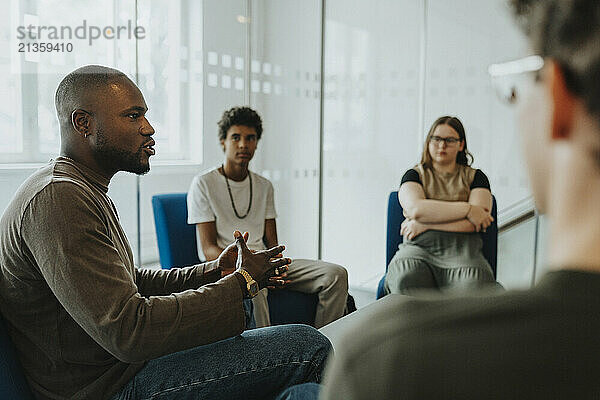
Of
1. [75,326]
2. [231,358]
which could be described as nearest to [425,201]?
[231,358]

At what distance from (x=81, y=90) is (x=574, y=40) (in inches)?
54.4

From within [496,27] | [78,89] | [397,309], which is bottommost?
[397,309]

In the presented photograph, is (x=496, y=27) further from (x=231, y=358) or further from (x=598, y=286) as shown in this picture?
(x=598, y=286)

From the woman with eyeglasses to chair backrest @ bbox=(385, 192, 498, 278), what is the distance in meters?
0.06

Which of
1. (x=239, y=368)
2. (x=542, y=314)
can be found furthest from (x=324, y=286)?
(x=542, y=314)

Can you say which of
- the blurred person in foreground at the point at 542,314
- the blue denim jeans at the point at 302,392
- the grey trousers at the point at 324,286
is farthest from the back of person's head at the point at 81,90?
the grey trousers at the point at 324,286

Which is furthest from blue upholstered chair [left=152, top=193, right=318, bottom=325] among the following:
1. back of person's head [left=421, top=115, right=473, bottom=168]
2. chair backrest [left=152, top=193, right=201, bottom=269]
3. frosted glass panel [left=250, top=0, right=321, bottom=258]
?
frosted glass panel [left=250, top=0, right=321, bottom=258]

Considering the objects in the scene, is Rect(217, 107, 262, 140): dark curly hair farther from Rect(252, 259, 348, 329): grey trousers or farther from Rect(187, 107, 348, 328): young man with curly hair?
Rect(252, 259, 348, 329): grey trousers

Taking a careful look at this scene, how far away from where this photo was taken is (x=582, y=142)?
1.43ft

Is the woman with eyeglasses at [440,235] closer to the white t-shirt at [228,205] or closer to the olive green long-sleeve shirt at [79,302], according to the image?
the white t-shirt at [228,205]

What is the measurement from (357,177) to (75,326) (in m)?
3.38

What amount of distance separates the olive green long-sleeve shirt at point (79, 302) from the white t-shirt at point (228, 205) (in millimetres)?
1596

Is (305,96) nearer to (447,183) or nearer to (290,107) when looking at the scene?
(290,107)

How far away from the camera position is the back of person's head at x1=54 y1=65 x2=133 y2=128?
60.6 inches
